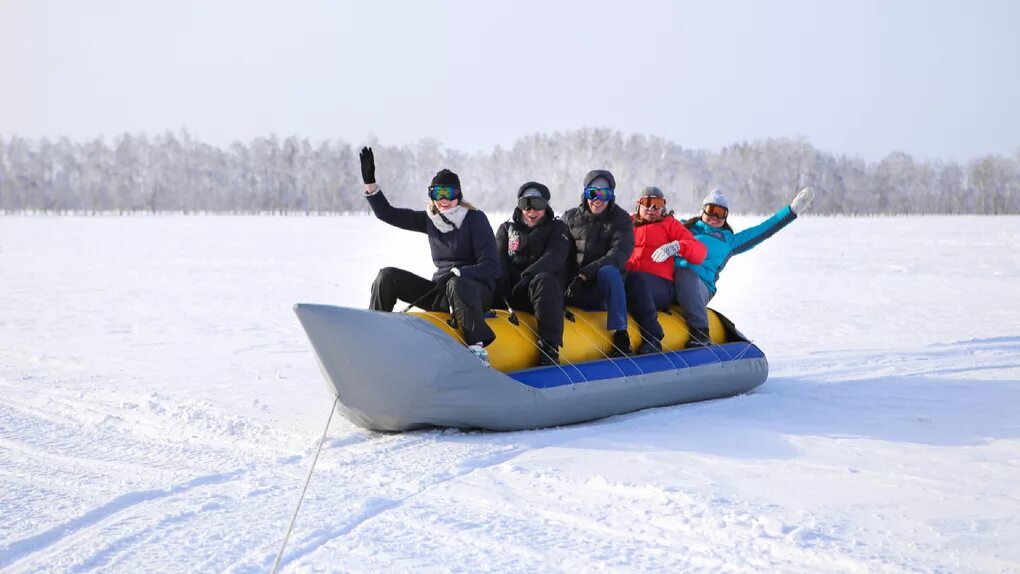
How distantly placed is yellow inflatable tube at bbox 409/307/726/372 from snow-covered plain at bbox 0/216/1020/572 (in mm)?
455

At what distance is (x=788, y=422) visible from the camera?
212 inches

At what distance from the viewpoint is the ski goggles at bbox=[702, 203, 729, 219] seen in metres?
7.07

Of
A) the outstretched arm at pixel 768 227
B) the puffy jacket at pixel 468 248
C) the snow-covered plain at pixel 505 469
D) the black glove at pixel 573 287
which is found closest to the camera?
the snow-covered plain at pixel 505 469

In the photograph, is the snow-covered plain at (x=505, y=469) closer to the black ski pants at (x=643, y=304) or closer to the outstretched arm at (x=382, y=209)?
the black ski pants at (x=643, y=304)

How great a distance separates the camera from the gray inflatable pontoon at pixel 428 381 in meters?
4.78

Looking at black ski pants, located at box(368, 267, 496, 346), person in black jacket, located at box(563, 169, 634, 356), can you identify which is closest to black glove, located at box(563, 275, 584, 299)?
person in black jacket, located at box(563, 169, 634, 356)

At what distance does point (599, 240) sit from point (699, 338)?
1084 millimetres

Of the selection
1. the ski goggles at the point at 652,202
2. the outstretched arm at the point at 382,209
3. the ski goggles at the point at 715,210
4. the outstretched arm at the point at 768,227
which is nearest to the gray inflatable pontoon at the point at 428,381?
the outstretched arm at the point at 382,209

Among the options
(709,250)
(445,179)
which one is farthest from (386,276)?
(709,250)

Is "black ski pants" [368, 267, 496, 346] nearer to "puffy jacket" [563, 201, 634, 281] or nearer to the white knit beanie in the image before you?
"puffy jacket" [563, 201, 634, 281]

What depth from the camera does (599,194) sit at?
604 cm

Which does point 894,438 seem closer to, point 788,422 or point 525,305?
point 788,422

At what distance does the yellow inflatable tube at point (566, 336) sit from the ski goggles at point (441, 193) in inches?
26.9

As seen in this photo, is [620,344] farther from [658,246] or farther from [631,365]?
[658,246]
